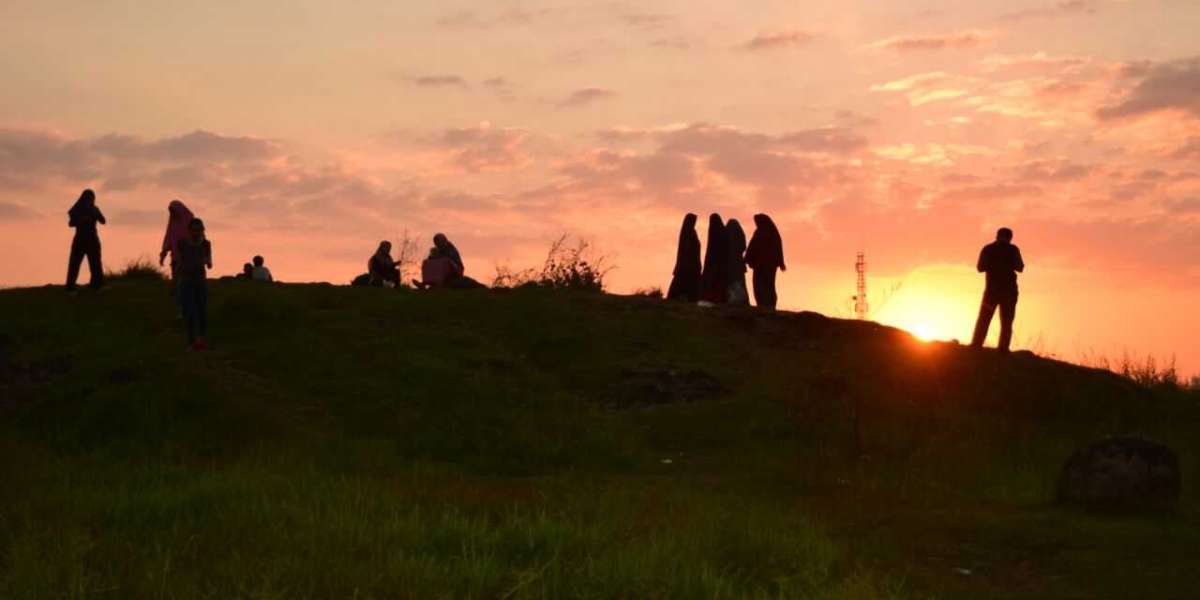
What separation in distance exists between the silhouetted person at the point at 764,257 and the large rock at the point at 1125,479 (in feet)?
50.5

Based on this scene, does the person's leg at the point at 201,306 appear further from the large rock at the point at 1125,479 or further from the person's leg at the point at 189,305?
the large rock at the point at 1125,479

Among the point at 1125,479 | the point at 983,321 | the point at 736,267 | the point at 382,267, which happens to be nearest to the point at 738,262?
the point at 736,267

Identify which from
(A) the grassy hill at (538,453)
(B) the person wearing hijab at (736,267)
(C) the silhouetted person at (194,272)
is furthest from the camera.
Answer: (B) the person wearing hijab at (736,267)

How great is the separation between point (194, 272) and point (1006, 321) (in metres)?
14.4

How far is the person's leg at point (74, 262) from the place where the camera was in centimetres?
2684

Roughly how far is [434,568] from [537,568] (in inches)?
27.8

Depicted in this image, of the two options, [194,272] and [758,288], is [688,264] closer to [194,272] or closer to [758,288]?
[758,288]

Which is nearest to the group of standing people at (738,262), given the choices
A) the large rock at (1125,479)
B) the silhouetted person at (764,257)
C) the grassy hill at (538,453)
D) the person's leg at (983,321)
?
the silhouetted person at (764,257)

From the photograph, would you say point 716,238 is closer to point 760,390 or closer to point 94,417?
point 760,390

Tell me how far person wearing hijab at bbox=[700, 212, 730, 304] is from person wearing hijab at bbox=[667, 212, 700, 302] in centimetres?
58

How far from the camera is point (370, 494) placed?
12180mm

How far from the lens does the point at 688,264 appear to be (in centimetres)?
3044

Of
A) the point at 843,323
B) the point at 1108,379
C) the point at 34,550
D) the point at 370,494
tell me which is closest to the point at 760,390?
the point at 843,323

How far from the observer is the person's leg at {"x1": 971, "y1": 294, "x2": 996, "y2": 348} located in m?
26.0
